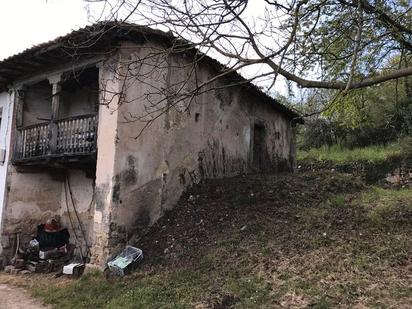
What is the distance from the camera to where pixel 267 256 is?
725 centimetres

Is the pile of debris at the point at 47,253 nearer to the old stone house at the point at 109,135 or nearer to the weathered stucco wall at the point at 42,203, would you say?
the weathered stucco wall at the point at 42,203

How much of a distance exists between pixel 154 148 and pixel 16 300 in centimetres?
408

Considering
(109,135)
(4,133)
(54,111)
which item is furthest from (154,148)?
(4,133)

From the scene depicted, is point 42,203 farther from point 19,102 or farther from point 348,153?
point 348,153

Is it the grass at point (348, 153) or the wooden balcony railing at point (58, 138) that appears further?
the grass at point (348, 153)

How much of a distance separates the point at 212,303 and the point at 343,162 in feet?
43.7

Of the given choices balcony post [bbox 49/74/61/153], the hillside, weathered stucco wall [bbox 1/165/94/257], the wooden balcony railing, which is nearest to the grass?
the hillside

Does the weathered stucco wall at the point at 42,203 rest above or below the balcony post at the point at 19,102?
below

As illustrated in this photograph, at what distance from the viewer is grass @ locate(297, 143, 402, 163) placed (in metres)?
17.0

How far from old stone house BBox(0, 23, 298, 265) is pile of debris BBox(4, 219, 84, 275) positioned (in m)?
0.38

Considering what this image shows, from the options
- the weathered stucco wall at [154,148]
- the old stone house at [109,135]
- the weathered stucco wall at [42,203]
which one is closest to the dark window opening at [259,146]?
the old stone house at [109,135]

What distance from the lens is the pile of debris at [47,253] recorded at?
397 inches

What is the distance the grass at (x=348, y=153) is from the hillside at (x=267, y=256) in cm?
715

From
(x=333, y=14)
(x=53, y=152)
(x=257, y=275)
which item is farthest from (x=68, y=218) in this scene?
(x=333, y=14)
